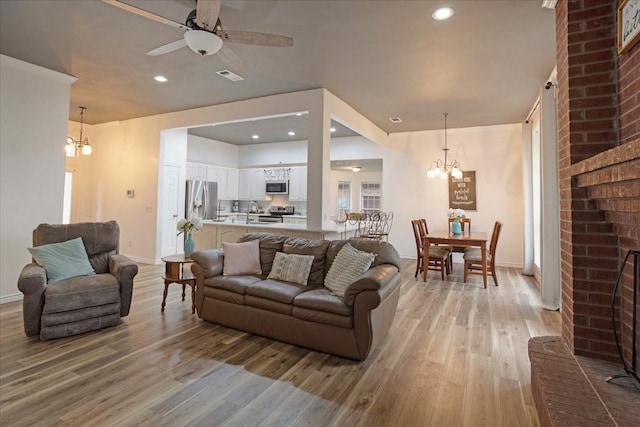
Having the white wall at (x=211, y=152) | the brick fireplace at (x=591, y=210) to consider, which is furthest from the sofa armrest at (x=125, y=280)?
the white wall at (x=211, y=152)

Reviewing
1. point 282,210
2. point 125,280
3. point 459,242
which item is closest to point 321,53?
point 125,280

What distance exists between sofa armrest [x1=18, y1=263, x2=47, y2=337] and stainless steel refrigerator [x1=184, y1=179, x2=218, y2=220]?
436 centimetres

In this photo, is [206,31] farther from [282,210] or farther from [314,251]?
[282,210]

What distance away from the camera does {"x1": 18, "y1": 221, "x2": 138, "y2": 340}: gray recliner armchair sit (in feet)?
9.20

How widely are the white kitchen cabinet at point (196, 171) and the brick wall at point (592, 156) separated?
747cm

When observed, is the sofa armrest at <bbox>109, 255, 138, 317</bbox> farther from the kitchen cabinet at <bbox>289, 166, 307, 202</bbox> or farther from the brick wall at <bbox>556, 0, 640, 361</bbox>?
the kitchen cabinet at <bbox>289, 166, 307, 202</bbox>

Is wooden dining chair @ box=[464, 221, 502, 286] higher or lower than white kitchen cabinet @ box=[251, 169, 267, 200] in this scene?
lower

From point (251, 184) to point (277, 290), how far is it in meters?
6.84

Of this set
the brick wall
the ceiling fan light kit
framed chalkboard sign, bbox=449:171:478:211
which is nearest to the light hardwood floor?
the brick wall

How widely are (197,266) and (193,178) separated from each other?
16.6 ft

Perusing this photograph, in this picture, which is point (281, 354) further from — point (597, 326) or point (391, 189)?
point (391, 189)

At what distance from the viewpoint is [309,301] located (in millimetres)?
2723

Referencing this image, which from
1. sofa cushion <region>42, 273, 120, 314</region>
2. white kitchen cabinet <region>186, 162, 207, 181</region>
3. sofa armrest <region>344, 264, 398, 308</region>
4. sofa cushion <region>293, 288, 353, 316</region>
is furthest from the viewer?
white kitchen cabinet <region>186, 162, 207, 181</region>

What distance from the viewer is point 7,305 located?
3.85 m
